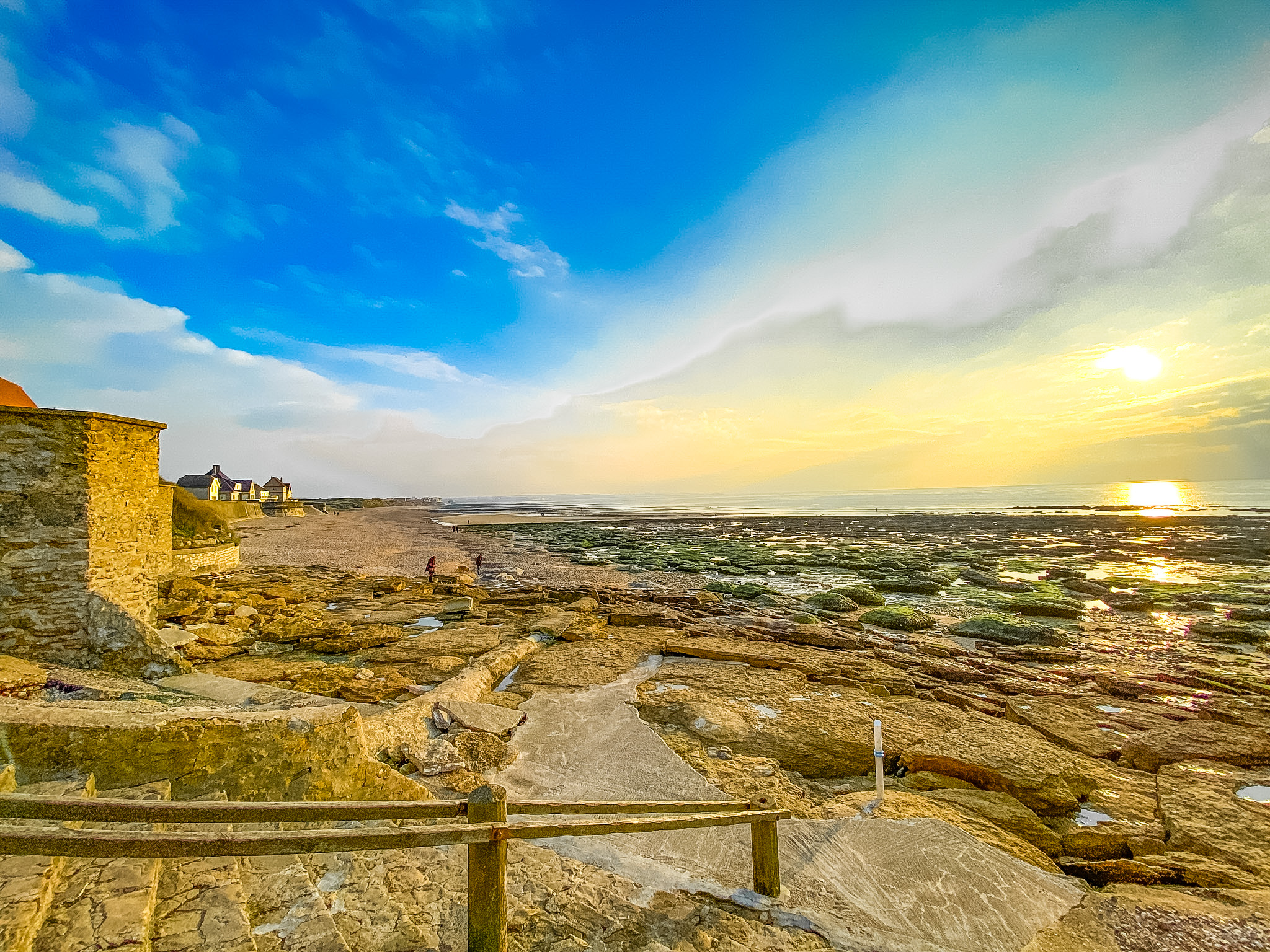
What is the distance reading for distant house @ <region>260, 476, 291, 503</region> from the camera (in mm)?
89125

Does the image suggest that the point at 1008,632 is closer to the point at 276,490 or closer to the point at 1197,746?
the point at 1197,746

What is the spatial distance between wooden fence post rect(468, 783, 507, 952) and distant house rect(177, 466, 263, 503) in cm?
6855

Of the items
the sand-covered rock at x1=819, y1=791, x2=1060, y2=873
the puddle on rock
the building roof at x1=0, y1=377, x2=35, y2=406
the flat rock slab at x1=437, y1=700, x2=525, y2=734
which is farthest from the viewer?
the building roof at x1=0, y1=377, x2=35, y2=406

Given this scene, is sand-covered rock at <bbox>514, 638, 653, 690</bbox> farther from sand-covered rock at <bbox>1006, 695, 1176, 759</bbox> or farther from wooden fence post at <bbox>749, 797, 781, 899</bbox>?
sand-covered rock at <bbox>1006, 695, 1176, 759</bbox>

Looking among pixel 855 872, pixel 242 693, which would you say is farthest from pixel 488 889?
pixel 242 693

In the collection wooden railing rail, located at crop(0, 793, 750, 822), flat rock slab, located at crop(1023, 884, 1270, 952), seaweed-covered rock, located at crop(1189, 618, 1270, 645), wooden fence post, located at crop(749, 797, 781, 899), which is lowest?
seaweed-covered rock, located at crop(1189, 618, 1270, 645)

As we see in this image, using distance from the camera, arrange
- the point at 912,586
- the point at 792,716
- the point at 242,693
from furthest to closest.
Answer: the point at 912,586
the point at 792,716
the point at 242,693

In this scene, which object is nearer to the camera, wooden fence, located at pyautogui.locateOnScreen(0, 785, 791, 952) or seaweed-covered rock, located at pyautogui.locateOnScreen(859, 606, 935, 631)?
wooden fence, located at pyautogui.locateOnScreen(0, 785, 791, 952)

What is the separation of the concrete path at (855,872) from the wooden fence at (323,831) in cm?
150

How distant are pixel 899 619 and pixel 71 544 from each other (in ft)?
69.1

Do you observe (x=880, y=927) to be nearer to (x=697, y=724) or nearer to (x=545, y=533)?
(x=697, y=724)

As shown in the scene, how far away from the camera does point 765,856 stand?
4602 millimetres

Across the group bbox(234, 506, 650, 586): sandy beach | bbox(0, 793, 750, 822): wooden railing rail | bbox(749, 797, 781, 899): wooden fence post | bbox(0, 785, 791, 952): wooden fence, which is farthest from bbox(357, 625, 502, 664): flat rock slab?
bbox(234, 506, 650, 586): sandy beach

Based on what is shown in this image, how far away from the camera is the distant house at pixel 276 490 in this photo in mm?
89125
